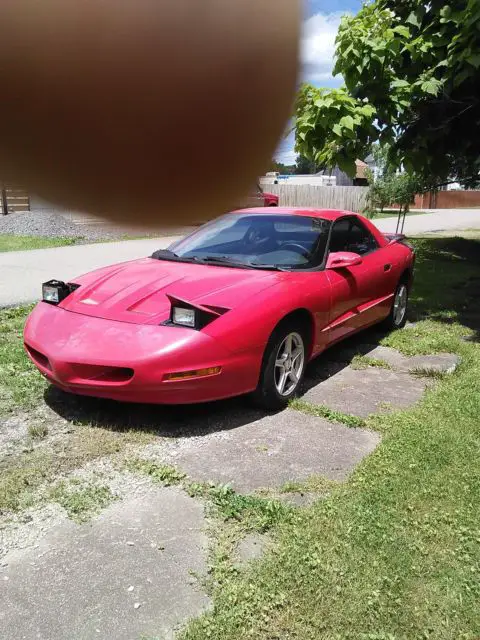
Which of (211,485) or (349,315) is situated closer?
(211,485)

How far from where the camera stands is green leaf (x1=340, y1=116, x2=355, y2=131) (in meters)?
0.66

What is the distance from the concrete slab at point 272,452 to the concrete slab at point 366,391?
410 mm

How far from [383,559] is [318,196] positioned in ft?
7.03

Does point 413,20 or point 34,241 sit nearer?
point 34,241

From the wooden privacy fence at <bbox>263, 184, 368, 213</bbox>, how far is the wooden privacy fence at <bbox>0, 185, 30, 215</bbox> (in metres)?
0.20

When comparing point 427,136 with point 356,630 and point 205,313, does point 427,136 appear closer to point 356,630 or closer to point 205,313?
point 356,630

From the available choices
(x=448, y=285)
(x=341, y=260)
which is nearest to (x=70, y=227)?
(x=341, y=260)

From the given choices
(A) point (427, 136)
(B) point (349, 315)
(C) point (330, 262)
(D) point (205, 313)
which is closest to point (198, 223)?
(A) point (427, 136)

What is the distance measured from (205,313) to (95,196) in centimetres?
343

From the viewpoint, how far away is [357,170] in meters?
0.99

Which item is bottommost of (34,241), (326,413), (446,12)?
(326,413)

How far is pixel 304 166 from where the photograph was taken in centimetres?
63

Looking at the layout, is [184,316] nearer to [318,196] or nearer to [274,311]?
[274,311]

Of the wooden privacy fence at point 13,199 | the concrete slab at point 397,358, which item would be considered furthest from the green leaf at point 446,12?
the concrete slab at point 397,358
